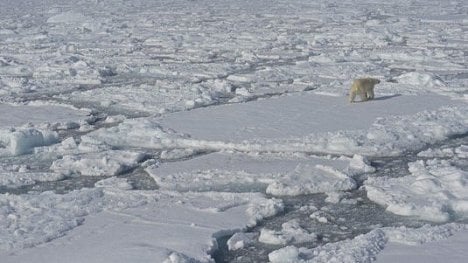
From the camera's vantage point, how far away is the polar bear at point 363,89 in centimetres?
992

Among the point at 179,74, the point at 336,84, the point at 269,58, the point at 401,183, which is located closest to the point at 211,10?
the point at 269,58

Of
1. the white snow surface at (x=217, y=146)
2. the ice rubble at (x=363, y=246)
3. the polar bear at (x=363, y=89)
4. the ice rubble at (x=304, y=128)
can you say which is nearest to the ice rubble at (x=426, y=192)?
the white snow surface at (x=217, y=146)

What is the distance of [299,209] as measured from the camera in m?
5.90

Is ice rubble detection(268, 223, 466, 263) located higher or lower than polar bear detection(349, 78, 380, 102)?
higher

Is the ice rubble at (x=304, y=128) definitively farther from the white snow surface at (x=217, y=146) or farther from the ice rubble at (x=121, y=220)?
the ice rubble at (x=121, y=220)

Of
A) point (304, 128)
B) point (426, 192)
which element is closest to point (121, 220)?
point (426, 192)

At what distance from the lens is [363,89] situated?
10070mm

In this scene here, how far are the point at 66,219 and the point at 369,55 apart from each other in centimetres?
1175

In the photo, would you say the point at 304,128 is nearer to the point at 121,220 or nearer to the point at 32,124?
the point at 121,220

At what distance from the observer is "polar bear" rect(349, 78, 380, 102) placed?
9.92 m

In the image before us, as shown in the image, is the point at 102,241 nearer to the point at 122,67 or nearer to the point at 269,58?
the point at 122,67

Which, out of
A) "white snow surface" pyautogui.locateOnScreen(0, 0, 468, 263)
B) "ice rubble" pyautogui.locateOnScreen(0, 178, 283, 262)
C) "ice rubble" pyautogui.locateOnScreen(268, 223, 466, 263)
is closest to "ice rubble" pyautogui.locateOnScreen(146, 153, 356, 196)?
"white snow surface" pyautogui.locateOnScreen(0, 0, 468, 263)

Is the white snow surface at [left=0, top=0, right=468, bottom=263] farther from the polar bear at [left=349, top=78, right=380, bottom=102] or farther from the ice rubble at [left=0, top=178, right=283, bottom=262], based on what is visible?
the polar bear at [left=349, top=78, right=380, bottom=102]

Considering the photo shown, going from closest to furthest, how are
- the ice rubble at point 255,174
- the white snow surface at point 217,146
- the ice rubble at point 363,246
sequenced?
the ice rubble at point 363,246 → the white snow surface at point 217,146 → the ice rubble at point 255,174
